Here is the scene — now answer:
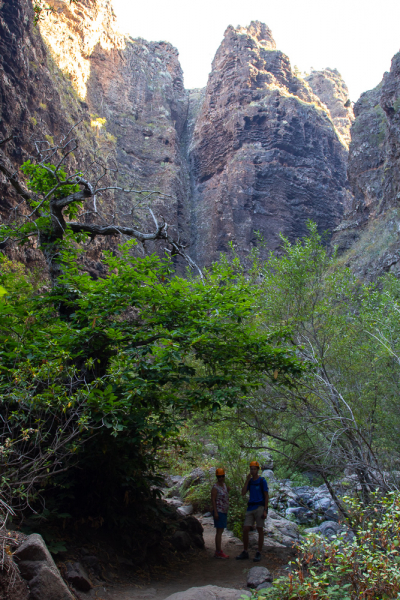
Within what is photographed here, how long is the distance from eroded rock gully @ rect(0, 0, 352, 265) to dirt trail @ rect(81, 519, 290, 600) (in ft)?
113

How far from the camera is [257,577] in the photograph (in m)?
5.63

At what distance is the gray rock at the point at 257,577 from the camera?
5531 mm

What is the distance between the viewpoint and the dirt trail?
496 centimetres

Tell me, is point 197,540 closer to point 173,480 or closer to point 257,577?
point 257,577

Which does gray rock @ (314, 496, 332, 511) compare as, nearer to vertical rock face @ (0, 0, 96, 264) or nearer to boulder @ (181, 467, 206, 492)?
boulder @ (181, 467, 206, 492)

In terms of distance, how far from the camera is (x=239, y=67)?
155 feet

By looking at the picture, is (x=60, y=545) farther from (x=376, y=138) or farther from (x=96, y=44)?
(x=96, y=44)

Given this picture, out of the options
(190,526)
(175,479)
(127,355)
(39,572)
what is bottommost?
(175,479)

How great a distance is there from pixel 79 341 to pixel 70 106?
96.6ft

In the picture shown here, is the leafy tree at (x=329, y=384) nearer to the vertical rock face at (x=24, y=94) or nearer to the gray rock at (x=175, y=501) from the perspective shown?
the gray rock at (x=175, y=501)

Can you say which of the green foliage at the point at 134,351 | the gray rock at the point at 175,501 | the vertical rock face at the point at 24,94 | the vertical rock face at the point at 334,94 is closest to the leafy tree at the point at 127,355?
the green foliage at the point at 134,351

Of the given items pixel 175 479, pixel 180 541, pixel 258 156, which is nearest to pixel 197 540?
pixel 180 541

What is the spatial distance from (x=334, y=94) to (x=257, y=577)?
240ft

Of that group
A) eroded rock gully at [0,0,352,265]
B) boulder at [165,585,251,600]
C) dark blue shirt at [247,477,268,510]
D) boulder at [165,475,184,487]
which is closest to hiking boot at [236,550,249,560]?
dark blue shirt at [247,477,268,510]
